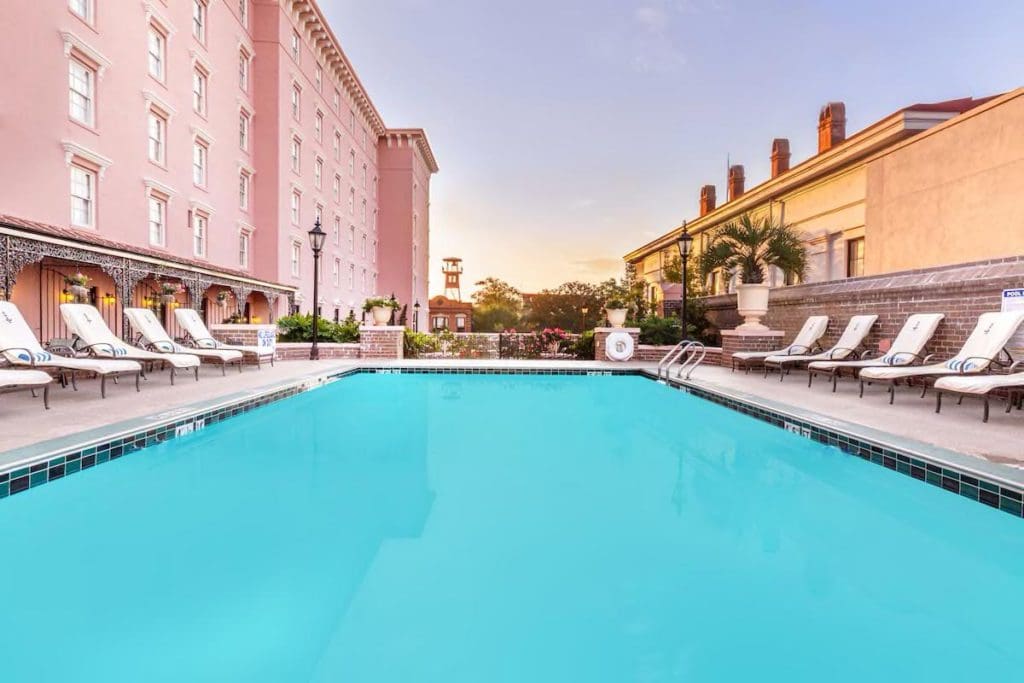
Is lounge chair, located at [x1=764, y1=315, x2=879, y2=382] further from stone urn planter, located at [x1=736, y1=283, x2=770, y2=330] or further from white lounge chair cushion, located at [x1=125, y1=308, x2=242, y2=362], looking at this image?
white lounge chair cushion, located at [x1=125, y1=308, x2=242, y2=362]

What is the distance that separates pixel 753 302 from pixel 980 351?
17.4ft

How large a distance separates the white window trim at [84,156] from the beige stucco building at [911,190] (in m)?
14.6

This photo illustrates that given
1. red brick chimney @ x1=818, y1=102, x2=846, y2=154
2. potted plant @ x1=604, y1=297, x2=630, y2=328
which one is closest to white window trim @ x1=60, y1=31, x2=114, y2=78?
potted plant @ x1=604, y1=297, x2=630, y2=328

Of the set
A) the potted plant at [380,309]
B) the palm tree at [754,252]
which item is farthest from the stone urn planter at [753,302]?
the potted plant at [380,309]

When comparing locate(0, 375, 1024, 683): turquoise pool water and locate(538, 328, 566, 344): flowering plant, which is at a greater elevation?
locate(538, 328, 566, 344): flowering plant

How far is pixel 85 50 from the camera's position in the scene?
39.7ft

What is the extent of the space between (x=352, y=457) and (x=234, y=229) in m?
17.0

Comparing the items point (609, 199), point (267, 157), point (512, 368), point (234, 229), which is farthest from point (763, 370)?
point (267, 157)

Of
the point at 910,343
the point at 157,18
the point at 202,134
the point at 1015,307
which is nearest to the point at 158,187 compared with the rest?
the point at 202,134

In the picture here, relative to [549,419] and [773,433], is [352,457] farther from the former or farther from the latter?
[773,433]

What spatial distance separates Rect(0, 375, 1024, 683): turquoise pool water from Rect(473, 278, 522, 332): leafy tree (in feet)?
136

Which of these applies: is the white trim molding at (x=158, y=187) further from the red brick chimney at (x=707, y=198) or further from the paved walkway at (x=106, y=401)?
the red brick chimney at (x=707, y=198)

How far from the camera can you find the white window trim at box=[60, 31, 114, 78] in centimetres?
1163

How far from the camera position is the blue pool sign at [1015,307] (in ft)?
21.6
